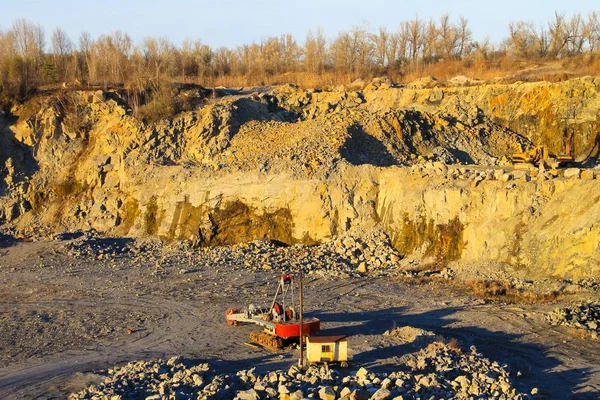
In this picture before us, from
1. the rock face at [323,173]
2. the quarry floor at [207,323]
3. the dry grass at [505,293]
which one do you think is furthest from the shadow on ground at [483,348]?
the rock face at [323,173]

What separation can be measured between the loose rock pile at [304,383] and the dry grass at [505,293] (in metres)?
5.47

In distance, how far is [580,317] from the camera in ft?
54.3

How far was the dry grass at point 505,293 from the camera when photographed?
1839 cm

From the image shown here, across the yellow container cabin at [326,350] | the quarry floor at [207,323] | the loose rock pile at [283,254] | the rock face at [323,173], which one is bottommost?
the quarry floor at [207,323]

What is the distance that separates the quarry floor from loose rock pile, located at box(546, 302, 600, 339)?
0.30 meters

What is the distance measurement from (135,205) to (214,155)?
12.3ft

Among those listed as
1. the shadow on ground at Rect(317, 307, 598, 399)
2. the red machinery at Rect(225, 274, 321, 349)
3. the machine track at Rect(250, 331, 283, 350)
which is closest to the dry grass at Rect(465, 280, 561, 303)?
the shadow on ground at Rect(317, 307, 598, 399)

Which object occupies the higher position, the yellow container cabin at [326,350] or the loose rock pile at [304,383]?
the yellow container cabin at [326,350]

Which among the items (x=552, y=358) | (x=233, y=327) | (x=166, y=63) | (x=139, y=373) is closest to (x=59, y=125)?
(x=166, y=63)

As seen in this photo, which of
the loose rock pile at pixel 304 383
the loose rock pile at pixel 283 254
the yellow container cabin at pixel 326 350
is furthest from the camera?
the loose rock pile at pixel 283 254

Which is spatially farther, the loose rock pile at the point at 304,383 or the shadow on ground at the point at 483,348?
the shadow on ground at the point at 483,348

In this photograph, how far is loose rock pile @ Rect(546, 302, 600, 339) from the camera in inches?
634

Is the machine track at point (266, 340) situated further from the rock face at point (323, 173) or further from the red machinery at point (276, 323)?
the rock face at point (323, 173)

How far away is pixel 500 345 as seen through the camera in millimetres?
15508
